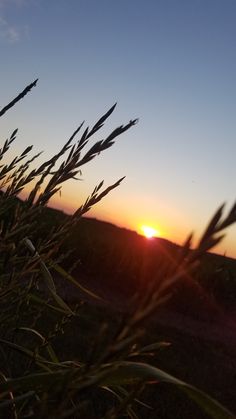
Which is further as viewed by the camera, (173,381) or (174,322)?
(174,322)

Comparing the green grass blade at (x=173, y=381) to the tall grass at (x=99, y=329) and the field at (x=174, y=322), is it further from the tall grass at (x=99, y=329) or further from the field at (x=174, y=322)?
the field at (x=174, y=322)

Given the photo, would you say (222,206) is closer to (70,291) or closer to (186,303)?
(70,291)

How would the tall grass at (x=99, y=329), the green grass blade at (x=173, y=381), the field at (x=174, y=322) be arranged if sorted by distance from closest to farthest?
1. the tall grass at (x=99, y=329)
2. the green grass blade at (x=173, y=381)
3. the field at (x=174, y=322)

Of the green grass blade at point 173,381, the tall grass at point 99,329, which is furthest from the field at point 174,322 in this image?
the green grass blade at point 173,381

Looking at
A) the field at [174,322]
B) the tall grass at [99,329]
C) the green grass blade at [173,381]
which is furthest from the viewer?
the field at [174,322]

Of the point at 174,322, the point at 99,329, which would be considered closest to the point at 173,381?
the point at 99,329

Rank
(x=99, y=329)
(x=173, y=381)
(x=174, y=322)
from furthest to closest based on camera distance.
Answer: (x=174, y=322)
(x=173, y=381)
(x=99, y=329)

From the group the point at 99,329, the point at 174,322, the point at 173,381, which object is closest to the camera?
the point at 99,329

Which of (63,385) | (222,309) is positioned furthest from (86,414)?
(222,309)

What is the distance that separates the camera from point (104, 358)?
48cm

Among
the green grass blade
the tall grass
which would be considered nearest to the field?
the tall grass

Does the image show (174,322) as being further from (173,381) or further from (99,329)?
(99,329)

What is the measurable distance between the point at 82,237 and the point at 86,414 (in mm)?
9233

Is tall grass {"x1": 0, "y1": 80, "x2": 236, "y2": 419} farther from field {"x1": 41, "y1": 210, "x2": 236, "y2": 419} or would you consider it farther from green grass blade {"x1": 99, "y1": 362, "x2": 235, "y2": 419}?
field {"x1": 41, "y1": 210, "x2": 236, "y2": 419}
